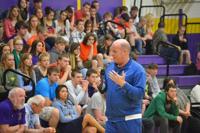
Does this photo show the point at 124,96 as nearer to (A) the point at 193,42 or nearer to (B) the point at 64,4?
(B) the point at 64,4

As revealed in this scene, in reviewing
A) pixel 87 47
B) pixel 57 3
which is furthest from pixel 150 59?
pixel 57 3

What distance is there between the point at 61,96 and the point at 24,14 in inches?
129

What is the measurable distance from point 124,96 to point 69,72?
323 centimetres

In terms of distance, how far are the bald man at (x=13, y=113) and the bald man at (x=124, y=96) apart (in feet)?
4.89

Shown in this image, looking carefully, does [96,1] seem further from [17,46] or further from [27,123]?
[27,123]

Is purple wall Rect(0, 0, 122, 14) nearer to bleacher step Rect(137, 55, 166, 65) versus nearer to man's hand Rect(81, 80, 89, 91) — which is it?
bleacher step Rect(137, 55, 166, 65)

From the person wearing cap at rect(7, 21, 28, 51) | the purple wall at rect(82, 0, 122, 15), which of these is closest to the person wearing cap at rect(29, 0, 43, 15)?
the person wearing cap at rect(7, 21, 28, 51)

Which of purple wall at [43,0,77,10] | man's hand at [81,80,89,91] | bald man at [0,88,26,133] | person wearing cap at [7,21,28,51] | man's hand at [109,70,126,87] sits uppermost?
purple wall at [43,0,77,10]

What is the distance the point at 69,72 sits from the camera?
8.69m

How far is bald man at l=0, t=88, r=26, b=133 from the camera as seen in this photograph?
21.8 ft

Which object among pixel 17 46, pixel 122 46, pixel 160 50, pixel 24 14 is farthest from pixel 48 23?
pixel 122 46

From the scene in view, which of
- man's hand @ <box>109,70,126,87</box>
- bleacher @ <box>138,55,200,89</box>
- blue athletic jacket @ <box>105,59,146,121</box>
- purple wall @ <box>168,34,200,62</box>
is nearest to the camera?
man's hand @ <box>109,70,126,87</box>

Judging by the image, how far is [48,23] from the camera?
10.3 metres

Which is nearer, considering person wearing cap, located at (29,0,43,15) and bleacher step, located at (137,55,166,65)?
person wearing cap, located at (29,0,43,15)
